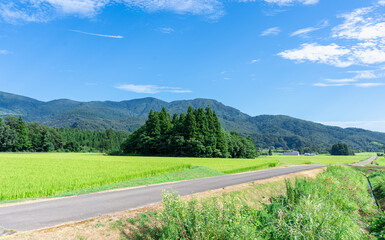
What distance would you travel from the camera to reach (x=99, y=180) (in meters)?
19.0

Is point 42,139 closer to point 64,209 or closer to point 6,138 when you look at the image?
point 6,138

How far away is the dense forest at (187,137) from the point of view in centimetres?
6297

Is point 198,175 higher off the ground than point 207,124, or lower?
lower

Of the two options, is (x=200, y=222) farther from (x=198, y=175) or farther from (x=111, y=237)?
(x=198, y=175)

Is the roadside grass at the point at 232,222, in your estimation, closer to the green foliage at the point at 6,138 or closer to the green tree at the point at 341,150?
the green foliage at the point at 6,138

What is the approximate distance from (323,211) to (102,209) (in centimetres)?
952

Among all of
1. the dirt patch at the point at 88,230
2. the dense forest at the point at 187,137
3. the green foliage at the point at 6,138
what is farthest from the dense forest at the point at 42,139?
the dirt patch at the point at 88,230

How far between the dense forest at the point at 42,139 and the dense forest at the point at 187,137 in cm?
1914

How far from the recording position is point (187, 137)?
2527 inches

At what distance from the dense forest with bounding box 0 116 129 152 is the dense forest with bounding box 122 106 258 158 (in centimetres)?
1914

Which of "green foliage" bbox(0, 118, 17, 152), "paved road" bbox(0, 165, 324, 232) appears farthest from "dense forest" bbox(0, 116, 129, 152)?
"paved road" bbox(0, 165, 324, 232)

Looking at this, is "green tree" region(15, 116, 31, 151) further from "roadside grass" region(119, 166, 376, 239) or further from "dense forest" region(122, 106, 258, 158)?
"roadside grass" region(119, 166, 376, 239)

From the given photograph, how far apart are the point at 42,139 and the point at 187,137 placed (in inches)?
2804

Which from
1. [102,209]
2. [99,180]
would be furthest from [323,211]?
[99,180]
